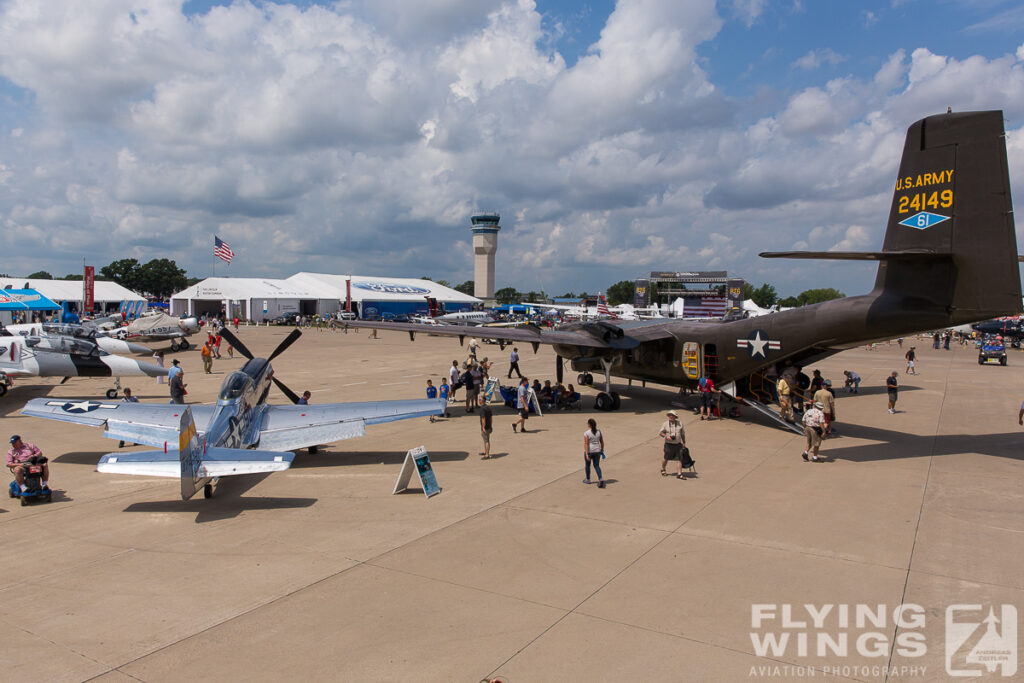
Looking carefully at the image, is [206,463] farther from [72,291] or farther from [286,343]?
[72,291]

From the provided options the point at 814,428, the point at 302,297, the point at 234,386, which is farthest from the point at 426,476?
the point at 302,297

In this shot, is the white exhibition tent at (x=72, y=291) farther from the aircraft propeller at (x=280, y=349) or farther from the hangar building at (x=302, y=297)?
the aircraft propeller at (x=280, y=349)

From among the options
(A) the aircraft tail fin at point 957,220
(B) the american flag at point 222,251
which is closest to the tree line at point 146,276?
(B) the american flag at point 222,251

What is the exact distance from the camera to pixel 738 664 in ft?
17.4

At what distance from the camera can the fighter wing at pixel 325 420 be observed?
11805 millimetres

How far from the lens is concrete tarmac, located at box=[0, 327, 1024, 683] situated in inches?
214

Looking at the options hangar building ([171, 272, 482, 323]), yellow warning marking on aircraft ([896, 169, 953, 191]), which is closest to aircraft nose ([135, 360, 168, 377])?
yellow warning marking on aircraft ([896, 169, 953, 191])

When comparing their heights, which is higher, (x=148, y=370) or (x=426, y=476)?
(x=148, y=370)

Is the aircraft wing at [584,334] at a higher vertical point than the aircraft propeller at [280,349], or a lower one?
higher

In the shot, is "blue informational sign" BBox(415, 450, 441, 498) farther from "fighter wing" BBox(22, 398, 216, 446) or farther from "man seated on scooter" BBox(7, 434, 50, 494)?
"man seated on scooter" BBox(7, 434, 50, 494)

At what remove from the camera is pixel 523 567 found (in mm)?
7371

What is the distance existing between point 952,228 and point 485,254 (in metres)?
124

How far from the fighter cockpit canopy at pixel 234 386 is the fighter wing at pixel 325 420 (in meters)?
0.99

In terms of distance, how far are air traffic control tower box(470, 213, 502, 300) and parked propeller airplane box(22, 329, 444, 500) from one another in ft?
390
